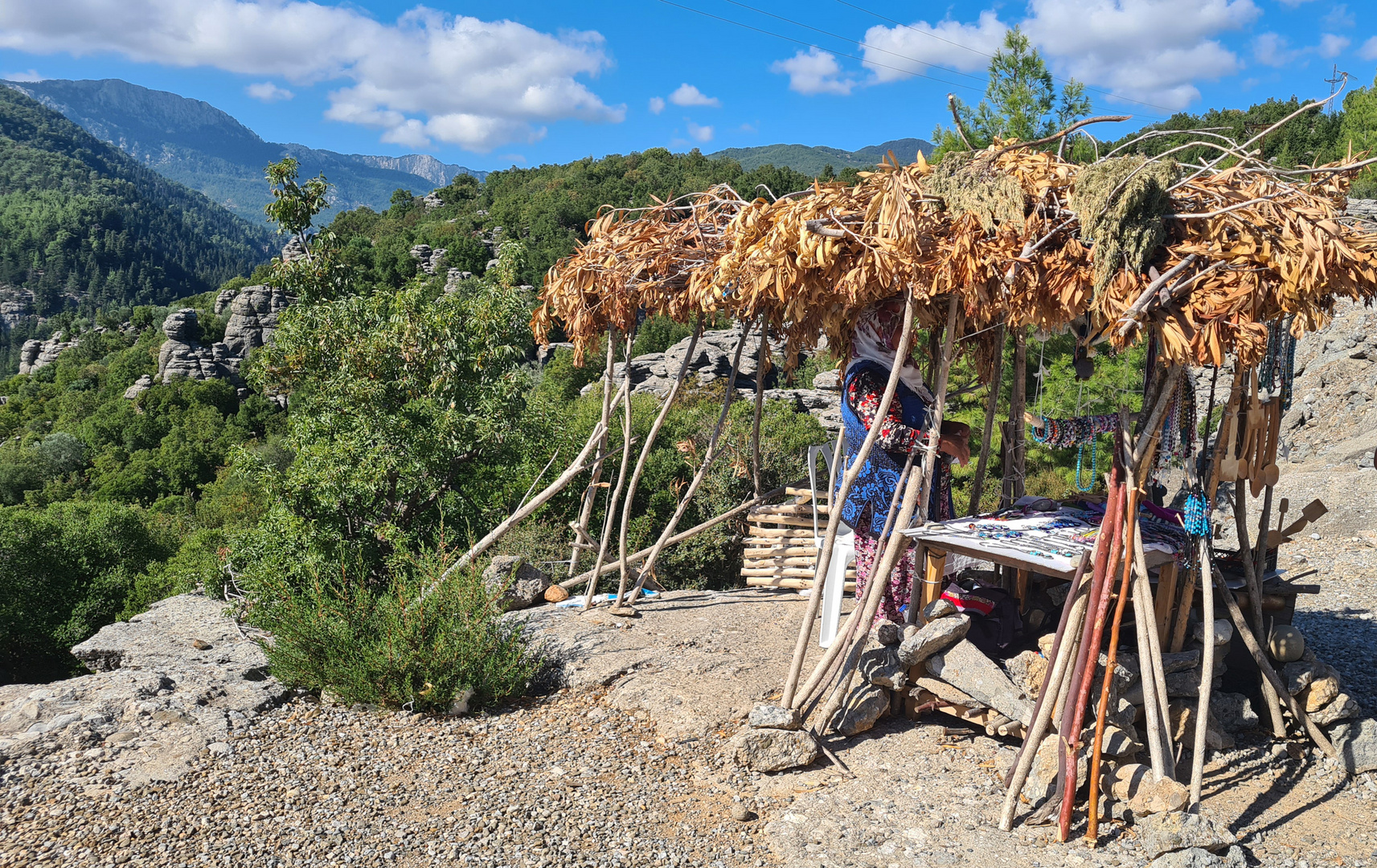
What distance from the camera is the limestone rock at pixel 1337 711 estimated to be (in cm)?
395

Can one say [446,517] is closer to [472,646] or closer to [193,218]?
[472,646]

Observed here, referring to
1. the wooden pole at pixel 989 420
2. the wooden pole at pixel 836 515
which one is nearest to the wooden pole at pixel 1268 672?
the wooden pole at pixel 989 420

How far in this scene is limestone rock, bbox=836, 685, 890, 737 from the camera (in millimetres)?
4012

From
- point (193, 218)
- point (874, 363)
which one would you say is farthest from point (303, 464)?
point (193, 218)

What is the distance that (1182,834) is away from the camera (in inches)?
122

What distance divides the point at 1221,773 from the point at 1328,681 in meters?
0.70

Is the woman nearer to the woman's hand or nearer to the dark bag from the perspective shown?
the woman's hand

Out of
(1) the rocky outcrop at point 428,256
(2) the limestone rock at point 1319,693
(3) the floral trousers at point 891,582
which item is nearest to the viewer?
(2) the limestone rock at point 1319,693

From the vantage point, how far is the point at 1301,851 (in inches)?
128

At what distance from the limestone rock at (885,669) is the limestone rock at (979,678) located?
13 centimetres

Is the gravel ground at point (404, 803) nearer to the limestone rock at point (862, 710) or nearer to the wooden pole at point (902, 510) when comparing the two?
the limestone rock at point (862, 710)

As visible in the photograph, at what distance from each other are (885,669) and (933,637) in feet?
1.00

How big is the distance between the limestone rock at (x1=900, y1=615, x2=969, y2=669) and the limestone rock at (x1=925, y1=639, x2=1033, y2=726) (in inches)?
0.7

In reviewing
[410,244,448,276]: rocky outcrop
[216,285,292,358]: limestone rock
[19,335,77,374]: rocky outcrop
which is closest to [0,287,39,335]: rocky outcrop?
[19,335,77,374]: rocky outcrop
